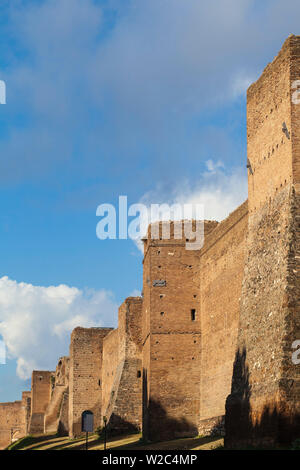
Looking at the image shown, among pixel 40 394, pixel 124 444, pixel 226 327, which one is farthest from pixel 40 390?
pixel 226 327

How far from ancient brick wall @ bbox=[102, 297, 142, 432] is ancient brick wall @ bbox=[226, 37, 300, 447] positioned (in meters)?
13.2

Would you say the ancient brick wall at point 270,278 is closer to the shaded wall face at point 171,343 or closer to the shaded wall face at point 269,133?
the shaded wall face at point 269,133

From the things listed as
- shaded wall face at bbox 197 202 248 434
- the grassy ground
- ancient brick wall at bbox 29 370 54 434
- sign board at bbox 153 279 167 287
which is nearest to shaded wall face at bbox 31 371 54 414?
ancient brick wall at bbox 29 370 54 434

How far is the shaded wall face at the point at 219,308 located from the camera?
22891 mm

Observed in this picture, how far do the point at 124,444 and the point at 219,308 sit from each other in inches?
275

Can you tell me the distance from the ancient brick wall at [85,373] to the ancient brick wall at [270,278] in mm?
22293

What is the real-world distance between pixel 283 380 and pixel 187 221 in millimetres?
14024

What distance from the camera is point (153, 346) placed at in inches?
1066

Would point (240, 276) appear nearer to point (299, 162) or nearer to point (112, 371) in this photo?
point (299, 162)

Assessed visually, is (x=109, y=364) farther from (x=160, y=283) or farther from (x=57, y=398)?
(x=57, y=398)

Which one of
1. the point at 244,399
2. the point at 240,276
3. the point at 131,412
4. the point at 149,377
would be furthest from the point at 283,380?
the point at 131,412

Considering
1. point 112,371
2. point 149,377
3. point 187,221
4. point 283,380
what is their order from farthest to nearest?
point 112,371 → point 187,221 → point 149,377 → point 283,380

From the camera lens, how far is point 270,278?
17234mm

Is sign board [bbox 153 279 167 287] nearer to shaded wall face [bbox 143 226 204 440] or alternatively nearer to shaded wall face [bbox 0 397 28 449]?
shaded wall face [bbox 143 226 204 440]
